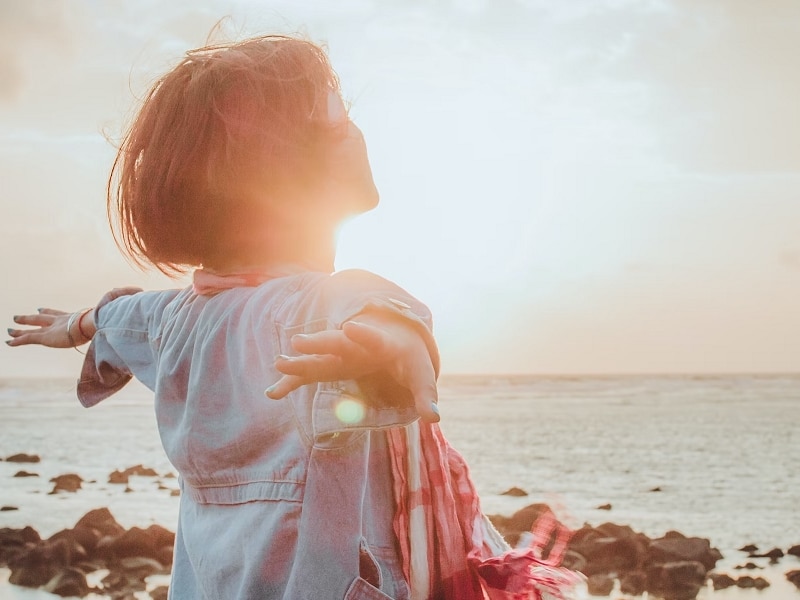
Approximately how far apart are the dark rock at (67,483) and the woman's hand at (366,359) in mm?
10584

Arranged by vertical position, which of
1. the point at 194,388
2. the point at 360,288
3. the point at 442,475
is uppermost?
the point at 360,288

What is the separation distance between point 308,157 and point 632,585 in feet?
17.9

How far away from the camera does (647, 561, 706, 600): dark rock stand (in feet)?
19.5

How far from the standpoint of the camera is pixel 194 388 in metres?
1.50

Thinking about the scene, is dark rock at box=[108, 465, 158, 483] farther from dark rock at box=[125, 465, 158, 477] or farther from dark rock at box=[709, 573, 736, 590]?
dark rock at box=[709, 573, 736, 590]

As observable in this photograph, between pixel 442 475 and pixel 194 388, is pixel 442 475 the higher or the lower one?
the lower one

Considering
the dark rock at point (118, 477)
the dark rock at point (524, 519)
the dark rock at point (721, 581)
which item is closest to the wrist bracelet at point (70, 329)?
the dark rock at point (721, 581)

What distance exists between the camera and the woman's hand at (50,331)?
79.5 inches

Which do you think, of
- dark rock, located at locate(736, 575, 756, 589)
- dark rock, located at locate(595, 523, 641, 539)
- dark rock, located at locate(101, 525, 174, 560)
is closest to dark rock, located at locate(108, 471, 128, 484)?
dark rock, located at locate(101, 525, 174, 560)

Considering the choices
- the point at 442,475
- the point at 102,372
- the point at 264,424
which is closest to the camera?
the point at 264,424

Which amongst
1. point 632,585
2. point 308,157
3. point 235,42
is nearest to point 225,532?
point 308,157

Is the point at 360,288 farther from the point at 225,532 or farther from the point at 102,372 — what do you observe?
the point at 102,372

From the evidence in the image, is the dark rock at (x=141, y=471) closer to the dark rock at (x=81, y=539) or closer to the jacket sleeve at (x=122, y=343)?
the dark rock at (x=81, y=539)

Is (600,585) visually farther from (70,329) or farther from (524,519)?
(70,329)
